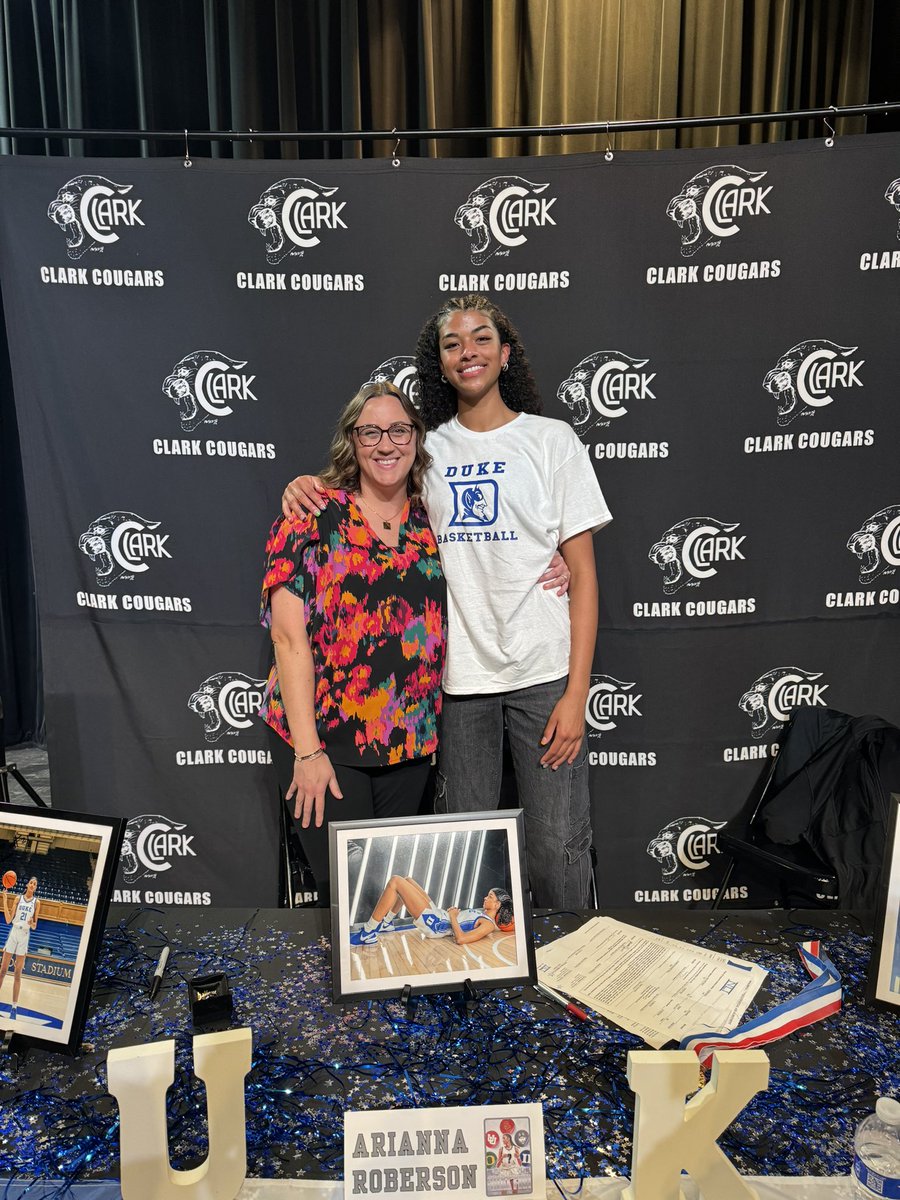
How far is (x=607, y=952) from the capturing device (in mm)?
1308

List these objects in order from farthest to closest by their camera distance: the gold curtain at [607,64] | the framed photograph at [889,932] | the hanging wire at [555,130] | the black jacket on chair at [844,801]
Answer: the gold curtain at [607,64] < the hanging wire at [555,130] < the black jacket on chair at [844,801] < the framed photograph at [889,932]

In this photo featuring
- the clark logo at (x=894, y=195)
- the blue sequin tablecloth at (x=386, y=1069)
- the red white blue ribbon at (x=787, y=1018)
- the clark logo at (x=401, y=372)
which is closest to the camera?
the blue sequin tablecloth at (x=386, y=1069)

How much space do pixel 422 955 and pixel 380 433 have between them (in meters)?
1.08

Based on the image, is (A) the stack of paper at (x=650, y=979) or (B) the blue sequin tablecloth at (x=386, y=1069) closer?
(B) the blue sequin tablecloth at (x=386, y=1069)

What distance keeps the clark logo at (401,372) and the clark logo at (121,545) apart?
83cm

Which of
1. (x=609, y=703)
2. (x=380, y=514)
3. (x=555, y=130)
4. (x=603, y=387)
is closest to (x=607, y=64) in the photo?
(x=555, y=130)

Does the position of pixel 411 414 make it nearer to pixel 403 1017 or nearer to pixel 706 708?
pixel 403 1017

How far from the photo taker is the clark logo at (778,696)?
259 centimetres

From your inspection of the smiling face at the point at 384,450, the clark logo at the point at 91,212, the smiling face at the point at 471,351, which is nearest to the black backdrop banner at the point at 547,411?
the clark logo at the point at 91,212

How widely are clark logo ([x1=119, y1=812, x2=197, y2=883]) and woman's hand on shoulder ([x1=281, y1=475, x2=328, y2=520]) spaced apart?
4.43ft

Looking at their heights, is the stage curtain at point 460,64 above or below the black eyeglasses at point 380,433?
above

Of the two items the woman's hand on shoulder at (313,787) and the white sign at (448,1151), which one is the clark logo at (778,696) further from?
the white sign at (448,1151)

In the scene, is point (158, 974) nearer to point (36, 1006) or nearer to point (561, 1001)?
point (36, 1006)

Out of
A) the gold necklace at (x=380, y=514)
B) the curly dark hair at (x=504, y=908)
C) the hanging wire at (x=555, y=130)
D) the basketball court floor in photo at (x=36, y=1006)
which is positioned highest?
the hanging wire at (x=555, y=130)
